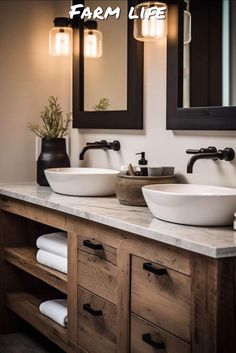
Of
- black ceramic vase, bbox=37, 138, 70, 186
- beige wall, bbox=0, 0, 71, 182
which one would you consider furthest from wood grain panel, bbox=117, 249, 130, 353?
beige wall, bbox=0, 0, 71, 182

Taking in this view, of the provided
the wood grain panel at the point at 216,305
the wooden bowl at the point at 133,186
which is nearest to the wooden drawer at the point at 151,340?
the wood grain panel at the point at 216,305

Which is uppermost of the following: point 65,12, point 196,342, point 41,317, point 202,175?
point 65,12

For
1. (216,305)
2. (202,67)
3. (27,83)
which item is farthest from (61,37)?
(216,305)

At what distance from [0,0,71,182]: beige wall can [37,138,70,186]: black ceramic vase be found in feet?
0.86

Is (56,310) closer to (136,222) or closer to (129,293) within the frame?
(129,293)

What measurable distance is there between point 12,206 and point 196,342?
59.2 inches

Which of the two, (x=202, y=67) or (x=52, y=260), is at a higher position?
(x=202, y=67)

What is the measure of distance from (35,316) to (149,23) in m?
1.45

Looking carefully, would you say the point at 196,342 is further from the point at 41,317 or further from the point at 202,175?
the point at 41,317

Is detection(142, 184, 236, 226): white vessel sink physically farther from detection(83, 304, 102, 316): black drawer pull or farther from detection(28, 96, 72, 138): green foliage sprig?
detection(28, 96, 72, 138): green foliage sprig

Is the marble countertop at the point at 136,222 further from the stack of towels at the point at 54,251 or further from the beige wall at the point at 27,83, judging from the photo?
the beige wall at the point at 27,83

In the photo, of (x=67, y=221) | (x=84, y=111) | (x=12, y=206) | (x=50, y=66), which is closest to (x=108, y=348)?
(x=67, y=221)

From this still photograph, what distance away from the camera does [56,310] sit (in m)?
2.72

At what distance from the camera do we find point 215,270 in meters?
1.66
